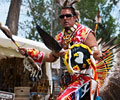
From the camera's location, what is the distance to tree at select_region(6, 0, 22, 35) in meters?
10.1

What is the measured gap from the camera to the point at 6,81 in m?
7.35

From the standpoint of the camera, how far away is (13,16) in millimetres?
10367

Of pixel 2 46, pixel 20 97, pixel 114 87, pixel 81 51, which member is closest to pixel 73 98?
pixel 81 51

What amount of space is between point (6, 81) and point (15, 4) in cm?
449

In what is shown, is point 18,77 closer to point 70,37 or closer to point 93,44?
point 70,37

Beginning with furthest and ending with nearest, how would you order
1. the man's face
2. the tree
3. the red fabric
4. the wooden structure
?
the tree < the wooden structure < the man's face < the red fabric

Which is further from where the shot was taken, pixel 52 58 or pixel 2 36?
pixel 2 36

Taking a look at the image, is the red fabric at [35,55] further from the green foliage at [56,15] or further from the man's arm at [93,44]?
the green foliage at [56,15]

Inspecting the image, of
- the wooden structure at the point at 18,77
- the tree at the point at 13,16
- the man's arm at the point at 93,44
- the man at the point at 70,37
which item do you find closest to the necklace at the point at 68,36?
the man at the point at 70,37

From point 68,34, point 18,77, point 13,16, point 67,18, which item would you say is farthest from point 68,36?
point 13,16

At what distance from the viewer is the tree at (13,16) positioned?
10.1 meters

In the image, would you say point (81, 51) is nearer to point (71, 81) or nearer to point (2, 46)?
point (71, 81)

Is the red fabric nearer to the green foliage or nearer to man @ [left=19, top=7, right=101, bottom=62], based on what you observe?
man @ [left=19, top=7, right=101, bottom=62]

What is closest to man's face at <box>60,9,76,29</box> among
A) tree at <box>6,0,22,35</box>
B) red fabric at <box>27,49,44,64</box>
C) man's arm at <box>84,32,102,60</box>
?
man's arm at <box>84,32,102,60</box>
